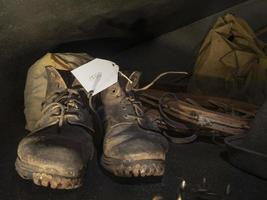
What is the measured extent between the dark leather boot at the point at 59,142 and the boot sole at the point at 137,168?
0.22 ft

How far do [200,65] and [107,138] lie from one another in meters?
0.54

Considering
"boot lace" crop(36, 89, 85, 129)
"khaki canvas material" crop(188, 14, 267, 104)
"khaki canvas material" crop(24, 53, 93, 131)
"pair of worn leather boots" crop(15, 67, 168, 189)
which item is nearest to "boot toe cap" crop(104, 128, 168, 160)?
"pair of worn leather boots" crop(15, 67, 168, 189)

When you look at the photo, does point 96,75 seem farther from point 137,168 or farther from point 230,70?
point 230,70

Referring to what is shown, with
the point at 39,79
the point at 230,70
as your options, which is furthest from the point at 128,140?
the point at 230,70

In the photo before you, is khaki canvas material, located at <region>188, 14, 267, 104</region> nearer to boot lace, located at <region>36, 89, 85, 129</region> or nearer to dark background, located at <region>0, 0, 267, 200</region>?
dark background, located at <region>0, 0, 267, 200</region>

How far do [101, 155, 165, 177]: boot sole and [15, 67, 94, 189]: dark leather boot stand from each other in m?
0.07

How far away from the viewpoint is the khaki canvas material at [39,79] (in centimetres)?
120

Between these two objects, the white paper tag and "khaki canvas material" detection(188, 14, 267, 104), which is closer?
the white paper tag

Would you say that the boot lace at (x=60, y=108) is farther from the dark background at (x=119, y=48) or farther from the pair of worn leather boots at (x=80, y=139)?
the dark background at (x=119, y=48)

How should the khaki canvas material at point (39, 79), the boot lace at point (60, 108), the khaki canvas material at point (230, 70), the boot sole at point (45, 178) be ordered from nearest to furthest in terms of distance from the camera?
1. the boot sole at point (45, 178)
2. the boot lace at point (60, 108)
3. the khaki canvas material at point (39, 79)
4. the khaki canvas material at point (230, 70)

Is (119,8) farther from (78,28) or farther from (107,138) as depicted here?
(107,138)

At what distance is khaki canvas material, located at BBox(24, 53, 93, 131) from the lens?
1.20m

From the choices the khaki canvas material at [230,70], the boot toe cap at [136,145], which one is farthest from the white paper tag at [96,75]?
the khaki canvas material at [230,70]

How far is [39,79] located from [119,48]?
506 mm
